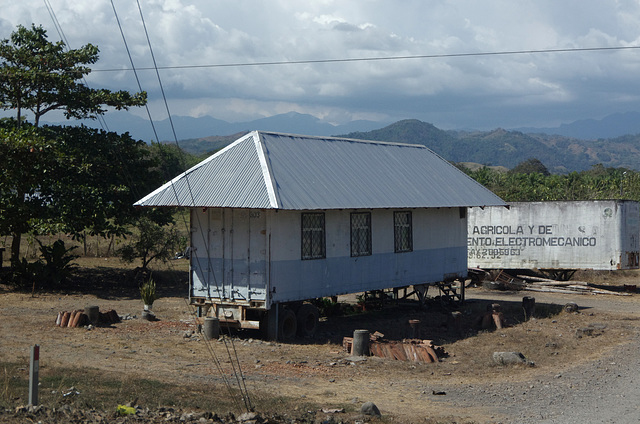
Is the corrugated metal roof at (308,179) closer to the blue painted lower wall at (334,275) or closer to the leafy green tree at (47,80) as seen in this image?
the blue painted lower wall at (334,275)

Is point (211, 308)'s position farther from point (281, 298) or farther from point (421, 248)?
point (421, 248)

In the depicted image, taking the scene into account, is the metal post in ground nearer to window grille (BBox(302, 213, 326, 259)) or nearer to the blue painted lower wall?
the blue painted lower wall

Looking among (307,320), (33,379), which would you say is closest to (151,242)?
(307,320)

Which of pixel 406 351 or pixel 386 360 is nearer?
pixel 386 360

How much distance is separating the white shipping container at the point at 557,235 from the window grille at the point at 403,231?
32.0ft

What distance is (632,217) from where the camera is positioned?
28031 millimetres

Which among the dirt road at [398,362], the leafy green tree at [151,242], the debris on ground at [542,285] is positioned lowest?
the dirt road at [398,362]

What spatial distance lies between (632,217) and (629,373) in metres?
15.2

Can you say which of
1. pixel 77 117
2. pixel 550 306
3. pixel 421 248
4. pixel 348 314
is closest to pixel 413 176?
pixel 421 248

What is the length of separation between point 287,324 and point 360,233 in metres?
3.38

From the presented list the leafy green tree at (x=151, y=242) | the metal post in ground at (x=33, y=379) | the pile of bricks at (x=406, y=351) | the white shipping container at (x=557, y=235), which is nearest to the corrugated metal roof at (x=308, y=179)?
the pile of bricks at (x=406, y=351)

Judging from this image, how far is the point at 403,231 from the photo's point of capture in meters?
20.8

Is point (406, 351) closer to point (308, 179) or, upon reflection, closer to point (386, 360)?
point (386, 360)

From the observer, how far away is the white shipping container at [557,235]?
2769cm
